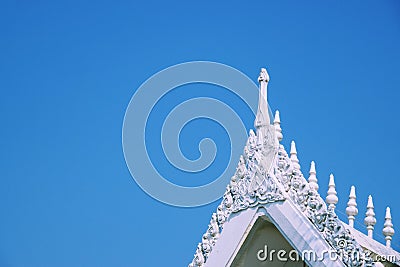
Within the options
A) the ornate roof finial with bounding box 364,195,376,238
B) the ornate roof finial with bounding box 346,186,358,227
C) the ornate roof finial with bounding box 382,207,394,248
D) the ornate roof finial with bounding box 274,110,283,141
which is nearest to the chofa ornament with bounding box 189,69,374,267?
the ornate roof finial with bounding box 274,110,283,141

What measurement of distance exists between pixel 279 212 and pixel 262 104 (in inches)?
52.2

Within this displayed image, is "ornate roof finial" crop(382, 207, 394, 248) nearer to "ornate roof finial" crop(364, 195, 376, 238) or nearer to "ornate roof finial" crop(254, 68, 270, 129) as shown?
"ornate roof finial" crop(364, 195, 376, 238)

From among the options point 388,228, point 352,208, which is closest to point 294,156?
point 352,208

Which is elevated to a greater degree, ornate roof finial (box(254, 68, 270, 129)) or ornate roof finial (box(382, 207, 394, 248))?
ornate roof finial (box(254, 68, 270, 129))

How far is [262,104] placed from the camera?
958 centimetres

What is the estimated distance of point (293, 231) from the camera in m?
8.68

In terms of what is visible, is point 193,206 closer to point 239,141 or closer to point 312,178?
point 239,141

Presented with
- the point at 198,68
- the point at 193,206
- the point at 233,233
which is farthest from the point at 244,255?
the point at 198,68

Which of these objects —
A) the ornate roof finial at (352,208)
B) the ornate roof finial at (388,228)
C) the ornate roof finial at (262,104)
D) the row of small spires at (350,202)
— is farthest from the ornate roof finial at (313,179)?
the ornate roof finial at (388,228)

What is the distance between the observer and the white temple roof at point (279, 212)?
8367 mm

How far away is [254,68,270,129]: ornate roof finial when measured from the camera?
9.52 m

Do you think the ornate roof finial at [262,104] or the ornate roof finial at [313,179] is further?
the ornate roof finial at [262,104]

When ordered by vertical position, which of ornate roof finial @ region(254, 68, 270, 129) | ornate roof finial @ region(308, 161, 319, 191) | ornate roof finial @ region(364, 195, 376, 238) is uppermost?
ornate roof finial @ region(254, 68, 270, 129)

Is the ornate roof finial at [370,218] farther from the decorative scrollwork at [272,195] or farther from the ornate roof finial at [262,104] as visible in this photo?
the ornate roof finial at [262,104]
